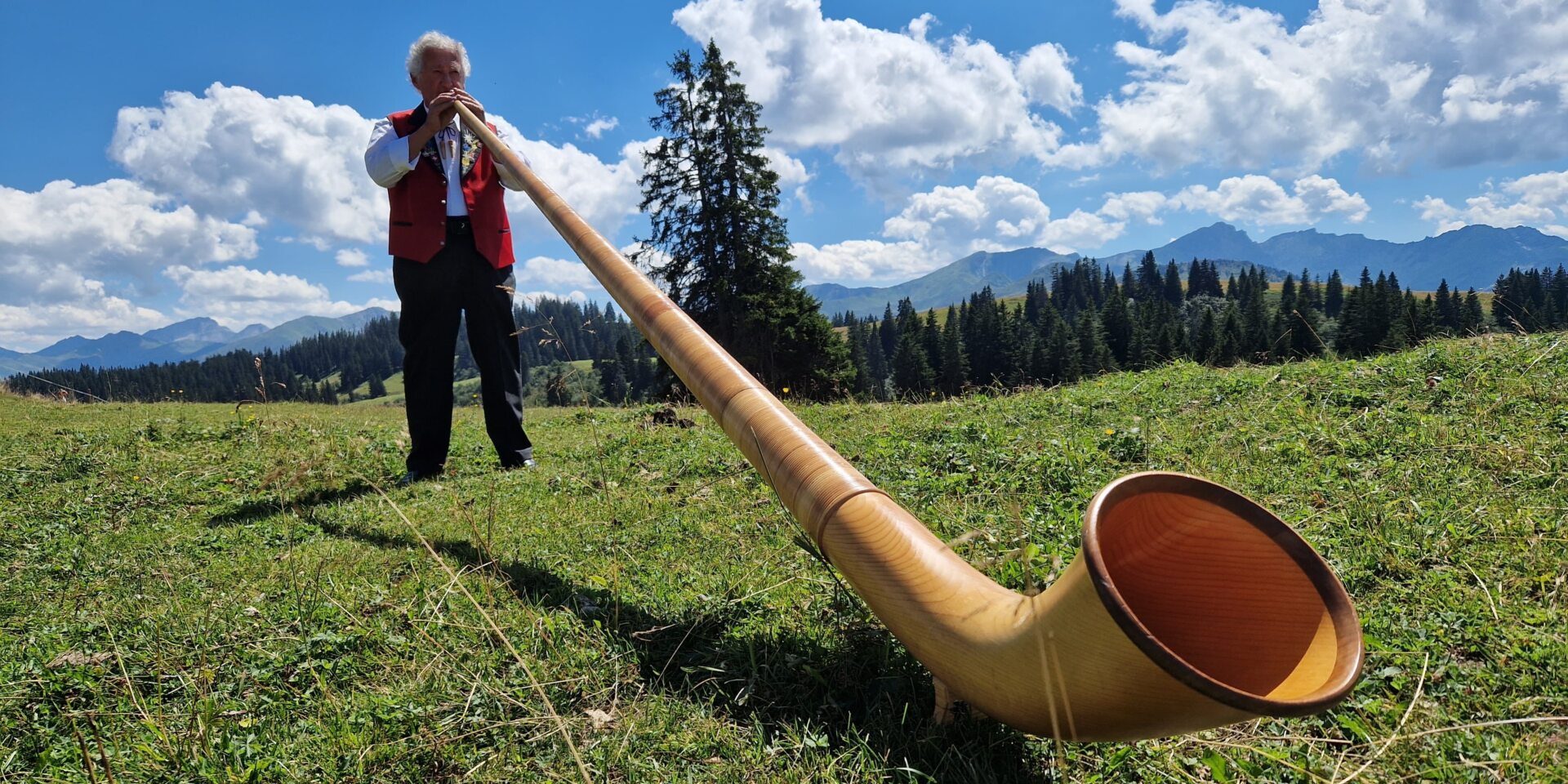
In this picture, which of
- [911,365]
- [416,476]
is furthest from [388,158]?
[911,365]

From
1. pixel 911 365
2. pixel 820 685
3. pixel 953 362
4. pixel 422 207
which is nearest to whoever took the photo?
pixel 820 685

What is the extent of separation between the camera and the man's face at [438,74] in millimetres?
5105

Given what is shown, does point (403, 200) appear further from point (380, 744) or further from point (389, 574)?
point (380, 744)

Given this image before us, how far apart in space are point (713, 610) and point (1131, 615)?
157 centimetres

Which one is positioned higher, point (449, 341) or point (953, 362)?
point (449, 341)

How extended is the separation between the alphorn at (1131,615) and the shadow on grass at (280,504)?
13.3 ft

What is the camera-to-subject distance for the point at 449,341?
17.5 feet

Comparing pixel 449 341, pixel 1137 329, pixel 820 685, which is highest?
pixel 1137 329

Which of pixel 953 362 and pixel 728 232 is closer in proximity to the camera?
pixel 728 232

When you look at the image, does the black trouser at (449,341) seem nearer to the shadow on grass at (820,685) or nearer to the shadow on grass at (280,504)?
the shadow on grass at (280,504)

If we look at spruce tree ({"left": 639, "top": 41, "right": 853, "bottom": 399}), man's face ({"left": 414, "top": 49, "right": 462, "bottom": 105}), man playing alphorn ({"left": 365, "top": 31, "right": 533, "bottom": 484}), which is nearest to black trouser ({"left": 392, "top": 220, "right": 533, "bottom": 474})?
man playing alphorn ({"left": 365, "top": 31, "right": 533, "bottom": 484})

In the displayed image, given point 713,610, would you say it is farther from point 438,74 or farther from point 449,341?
point 438,74

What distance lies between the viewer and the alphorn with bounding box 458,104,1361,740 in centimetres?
128

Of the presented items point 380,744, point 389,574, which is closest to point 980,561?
point 380,744
